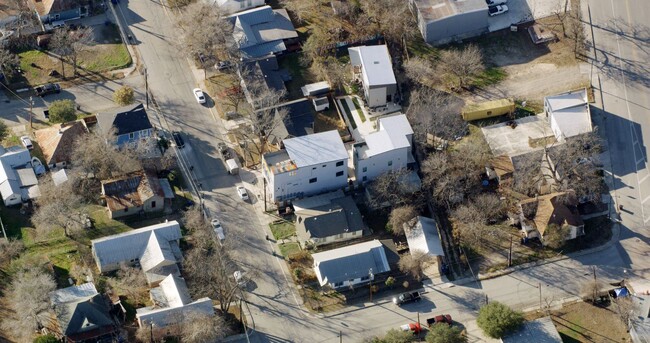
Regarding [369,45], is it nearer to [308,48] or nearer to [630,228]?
[308,48]

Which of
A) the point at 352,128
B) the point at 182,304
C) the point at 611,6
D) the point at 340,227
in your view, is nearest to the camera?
the point at 182,304

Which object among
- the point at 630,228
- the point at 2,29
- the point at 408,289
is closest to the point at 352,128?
the point at 408,289

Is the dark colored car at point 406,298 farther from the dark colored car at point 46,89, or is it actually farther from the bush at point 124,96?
the dark colored car at point 46,89

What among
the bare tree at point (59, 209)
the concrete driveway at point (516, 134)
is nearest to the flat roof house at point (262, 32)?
the concrete driveway at point (516, 134)

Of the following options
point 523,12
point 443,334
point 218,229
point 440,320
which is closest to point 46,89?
point 218,229

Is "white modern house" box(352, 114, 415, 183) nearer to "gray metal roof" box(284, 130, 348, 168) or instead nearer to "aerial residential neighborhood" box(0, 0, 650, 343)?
"aerial residential neighborhood" box(0, 0, 650, 343)

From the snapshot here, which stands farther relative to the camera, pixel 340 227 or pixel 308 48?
pixel 308 48

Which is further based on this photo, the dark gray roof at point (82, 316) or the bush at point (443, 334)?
the dark gray roof at point (82, 316)
